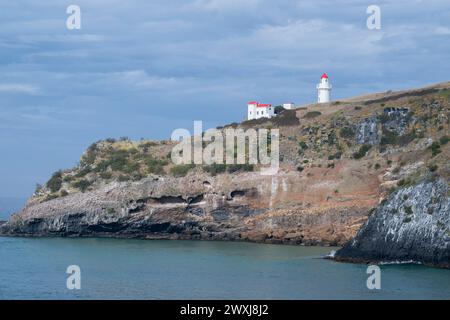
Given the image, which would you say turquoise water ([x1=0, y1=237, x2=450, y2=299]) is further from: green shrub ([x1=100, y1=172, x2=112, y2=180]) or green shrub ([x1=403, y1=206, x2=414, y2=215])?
green shrub ([x1=100, y1=172, x2=112, y2=180])

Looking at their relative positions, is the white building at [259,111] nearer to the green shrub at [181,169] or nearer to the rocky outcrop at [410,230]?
the green shrub at [181,169]

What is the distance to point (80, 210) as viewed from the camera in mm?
77812

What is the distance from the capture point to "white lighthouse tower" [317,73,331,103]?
9312 centimetres

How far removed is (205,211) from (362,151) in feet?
43.5

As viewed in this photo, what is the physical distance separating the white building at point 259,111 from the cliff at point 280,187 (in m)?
6.40

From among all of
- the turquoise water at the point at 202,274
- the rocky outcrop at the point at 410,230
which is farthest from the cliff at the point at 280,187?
the rocky outcrop at the point at 410,230

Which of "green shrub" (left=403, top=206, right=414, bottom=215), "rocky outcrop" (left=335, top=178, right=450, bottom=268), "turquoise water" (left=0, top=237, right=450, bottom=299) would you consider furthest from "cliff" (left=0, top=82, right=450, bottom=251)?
"green shrub" (left=403, top=206, right=414, bottom=215)

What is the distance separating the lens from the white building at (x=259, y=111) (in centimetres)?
9150

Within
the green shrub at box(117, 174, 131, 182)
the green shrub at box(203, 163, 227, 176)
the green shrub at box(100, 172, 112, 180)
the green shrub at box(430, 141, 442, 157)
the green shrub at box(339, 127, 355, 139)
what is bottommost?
the green shrub at box(117, 174, 131, 182)

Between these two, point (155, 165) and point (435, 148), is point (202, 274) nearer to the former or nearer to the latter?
point (435, 148)

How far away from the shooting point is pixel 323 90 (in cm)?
9312

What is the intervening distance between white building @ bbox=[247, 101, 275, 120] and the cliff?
6.40m
